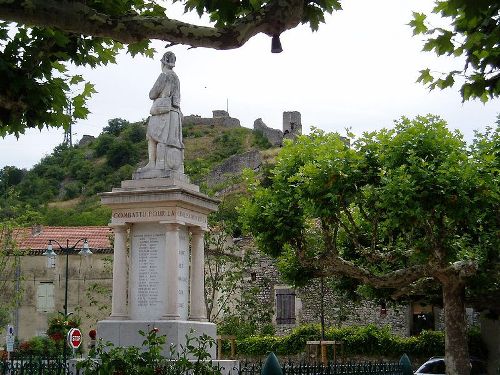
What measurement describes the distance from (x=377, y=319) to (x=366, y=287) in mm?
12925

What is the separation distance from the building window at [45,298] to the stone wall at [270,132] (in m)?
57.3

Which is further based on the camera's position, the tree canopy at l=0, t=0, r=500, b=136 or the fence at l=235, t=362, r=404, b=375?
the fence at l=235, t=362, r=404, b=375

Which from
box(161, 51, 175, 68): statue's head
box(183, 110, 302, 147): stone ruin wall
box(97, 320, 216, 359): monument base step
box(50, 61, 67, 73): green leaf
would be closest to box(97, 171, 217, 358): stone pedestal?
box(97, 320, 216, 359): monument base step

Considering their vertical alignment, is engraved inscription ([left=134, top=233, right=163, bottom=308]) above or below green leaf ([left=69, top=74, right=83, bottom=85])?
below

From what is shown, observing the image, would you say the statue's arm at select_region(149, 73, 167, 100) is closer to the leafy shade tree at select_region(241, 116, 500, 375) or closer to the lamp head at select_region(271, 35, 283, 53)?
the leafy shade tree at select_region(241, 116, 500, 375)

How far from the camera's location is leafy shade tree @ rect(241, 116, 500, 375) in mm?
17734

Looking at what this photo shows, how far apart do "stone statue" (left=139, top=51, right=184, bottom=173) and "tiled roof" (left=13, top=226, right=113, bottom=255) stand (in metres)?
23.1

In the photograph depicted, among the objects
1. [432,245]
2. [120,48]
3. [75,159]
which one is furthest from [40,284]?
[75,159]

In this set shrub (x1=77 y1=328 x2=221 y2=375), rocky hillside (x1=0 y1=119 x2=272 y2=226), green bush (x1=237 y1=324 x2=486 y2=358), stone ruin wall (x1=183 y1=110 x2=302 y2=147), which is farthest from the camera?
stone ruin wall (x1=183 y1=110 x2=302 y2=147)

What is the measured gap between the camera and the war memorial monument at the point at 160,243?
13281 mm

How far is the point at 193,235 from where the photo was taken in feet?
47.6

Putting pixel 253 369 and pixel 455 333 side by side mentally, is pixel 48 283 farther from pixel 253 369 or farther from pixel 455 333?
pixel 253 369

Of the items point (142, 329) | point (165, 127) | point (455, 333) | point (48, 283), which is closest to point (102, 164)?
point (48, 283)

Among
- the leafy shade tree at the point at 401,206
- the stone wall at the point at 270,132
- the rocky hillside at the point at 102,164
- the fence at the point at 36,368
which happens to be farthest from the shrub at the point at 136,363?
the stone wall at the point at 270,132
